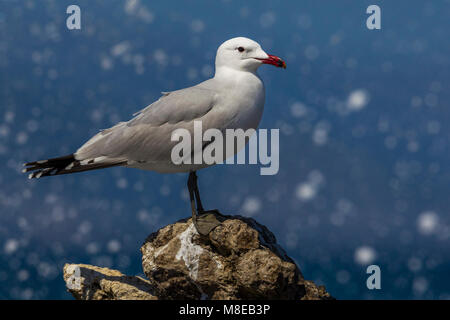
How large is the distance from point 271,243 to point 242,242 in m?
0.46

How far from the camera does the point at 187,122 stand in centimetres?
620

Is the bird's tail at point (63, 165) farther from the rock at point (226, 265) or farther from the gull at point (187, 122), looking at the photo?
the rock at point (226, 265)

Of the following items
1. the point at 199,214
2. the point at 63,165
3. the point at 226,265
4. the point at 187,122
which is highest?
the point at 187,122

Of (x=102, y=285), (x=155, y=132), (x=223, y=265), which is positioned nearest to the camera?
(x=223, y=265)

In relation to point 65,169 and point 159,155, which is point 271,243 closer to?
point 159,155

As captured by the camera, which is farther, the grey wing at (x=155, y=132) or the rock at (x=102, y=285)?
the rock at (x=102, y=285)

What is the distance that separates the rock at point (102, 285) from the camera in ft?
22.2

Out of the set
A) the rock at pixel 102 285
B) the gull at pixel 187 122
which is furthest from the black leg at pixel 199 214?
the rock at pixel 102 285

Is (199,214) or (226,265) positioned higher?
(199,214)

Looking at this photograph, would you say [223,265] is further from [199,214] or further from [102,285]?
[102,285]

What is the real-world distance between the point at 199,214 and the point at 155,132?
109 cm

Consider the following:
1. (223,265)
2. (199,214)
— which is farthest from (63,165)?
(223,265)

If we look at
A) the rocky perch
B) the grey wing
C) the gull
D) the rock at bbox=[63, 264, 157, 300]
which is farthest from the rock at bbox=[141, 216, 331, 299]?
the grey wing
